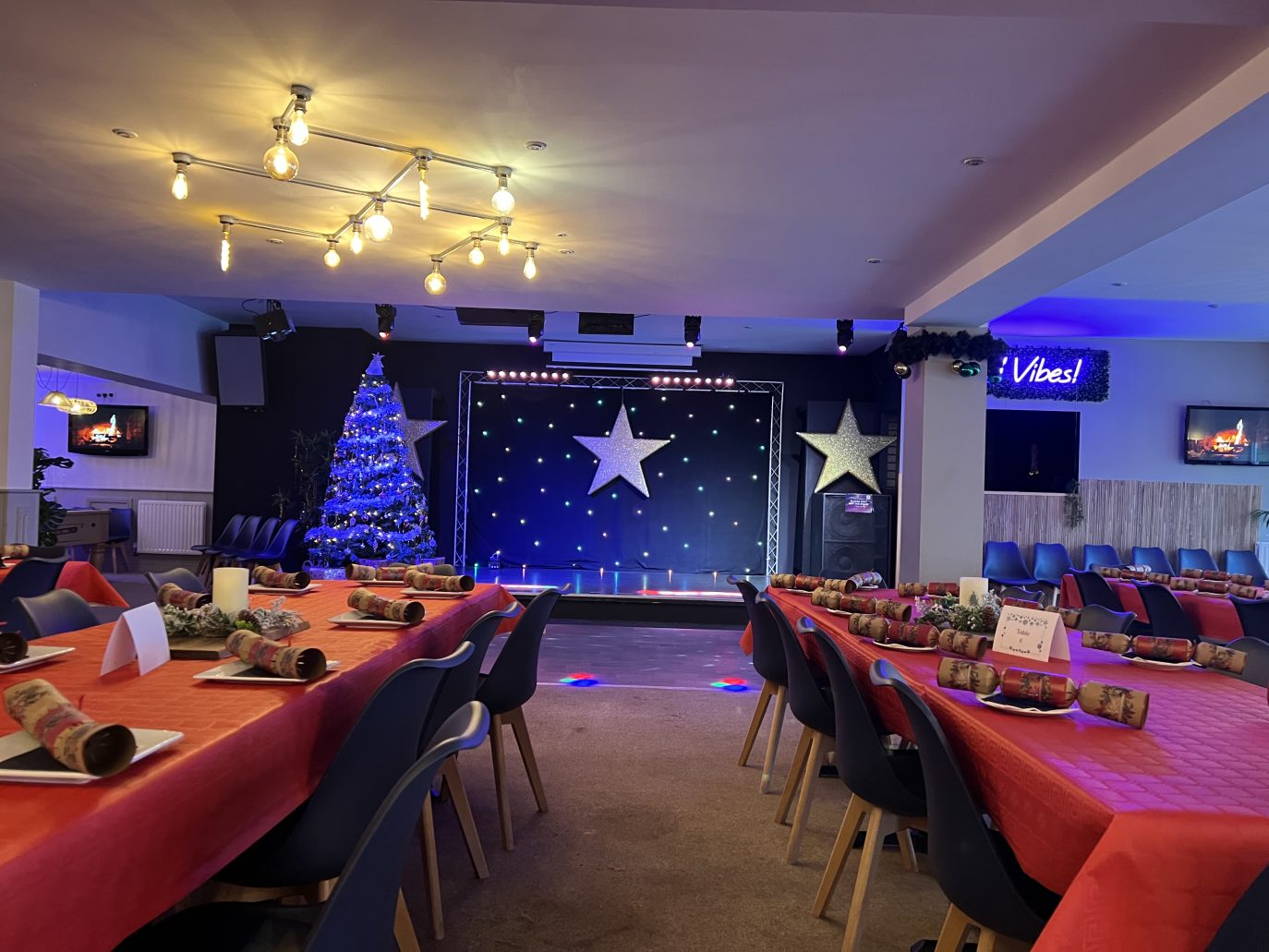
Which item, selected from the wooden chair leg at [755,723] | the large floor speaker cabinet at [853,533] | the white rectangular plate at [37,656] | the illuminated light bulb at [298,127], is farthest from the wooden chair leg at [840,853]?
the large floor speaker cabinet at [853,533]

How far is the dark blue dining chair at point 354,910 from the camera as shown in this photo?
118 cm

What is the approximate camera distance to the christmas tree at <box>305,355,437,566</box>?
30.6 ft

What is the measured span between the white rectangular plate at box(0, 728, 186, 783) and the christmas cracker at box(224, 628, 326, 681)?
415 millimetres

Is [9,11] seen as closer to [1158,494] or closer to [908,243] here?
[908,243]

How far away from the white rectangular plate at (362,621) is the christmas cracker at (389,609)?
16 millimetres

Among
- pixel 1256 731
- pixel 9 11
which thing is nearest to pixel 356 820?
pixel 1256 731

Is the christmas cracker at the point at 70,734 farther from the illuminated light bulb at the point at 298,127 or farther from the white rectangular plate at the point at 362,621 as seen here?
the illuminated light bulb at the point at 298,127

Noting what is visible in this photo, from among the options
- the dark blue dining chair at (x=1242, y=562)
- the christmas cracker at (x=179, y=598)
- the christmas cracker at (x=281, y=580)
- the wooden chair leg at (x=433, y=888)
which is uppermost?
the christmas cracker at (x=179, y=598)

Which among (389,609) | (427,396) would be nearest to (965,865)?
(389,609)

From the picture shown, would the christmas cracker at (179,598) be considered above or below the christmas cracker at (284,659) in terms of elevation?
above

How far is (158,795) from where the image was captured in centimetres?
127

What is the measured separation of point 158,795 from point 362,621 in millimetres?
1528

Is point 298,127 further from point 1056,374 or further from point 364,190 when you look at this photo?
point 1056,374

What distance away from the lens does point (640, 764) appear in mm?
3873
